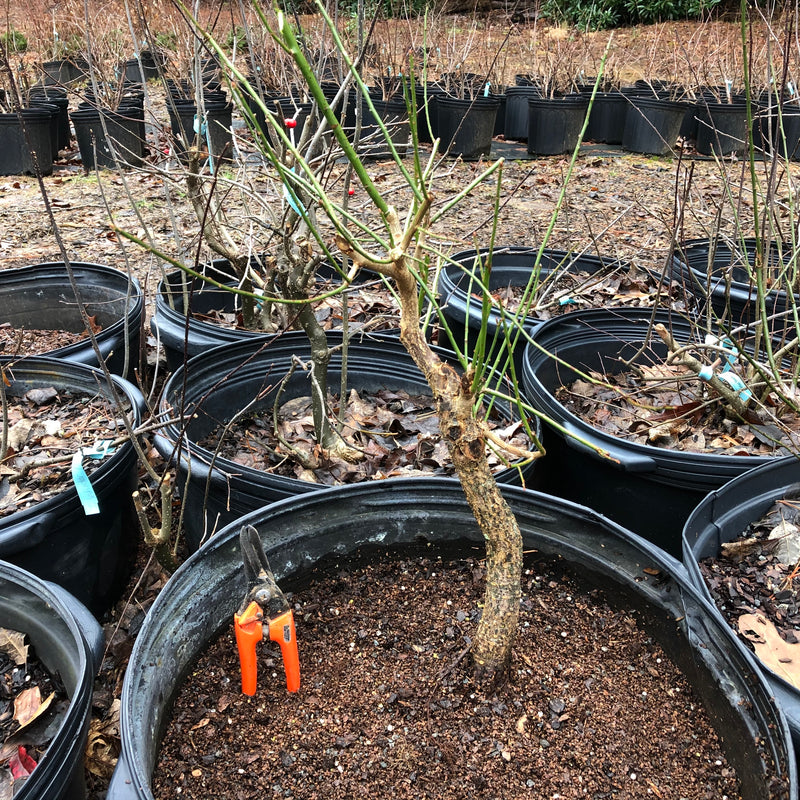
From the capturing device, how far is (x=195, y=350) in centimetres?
246

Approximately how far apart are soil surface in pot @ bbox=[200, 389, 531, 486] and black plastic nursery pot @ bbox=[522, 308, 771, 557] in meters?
0.14

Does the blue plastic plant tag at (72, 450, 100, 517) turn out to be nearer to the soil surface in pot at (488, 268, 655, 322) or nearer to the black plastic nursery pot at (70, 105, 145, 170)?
the soil surface in pot at (488, 268, 655, 322)

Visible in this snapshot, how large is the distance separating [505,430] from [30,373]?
1586mm

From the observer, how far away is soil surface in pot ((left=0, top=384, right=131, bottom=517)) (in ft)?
5.89

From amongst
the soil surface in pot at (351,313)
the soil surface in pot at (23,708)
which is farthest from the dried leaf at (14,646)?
the soil surface in pot at (351,313)

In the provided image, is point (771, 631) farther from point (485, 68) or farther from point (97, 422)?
point (485, 68)

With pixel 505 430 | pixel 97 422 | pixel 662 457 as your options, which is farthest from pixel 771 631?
pixel 97 422

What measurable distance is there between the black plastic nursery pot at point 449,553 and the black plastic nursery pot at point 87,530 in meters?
0.48

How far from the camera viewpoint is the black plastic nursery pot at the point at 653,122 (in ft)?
24.0

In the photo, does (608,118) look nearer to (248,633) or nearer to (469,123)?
(469,123)

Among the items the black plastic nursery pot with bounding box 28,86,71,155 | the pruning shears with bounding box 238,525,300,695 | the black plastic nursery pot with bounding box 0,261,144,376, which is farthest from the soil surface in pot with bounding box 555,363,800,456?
the black plastic nursery pot with bounding box 28,86,71,155

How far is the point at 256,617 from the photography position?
1122 millimetres

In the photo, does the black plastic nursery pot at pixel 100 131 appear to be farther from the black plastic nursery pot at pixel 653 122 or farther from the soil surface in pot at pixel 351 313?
the black plastic nursery pot at pixel 653 122

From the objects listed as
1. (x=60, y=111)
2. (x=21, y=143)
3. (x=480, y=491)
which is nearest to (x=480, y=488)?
(x=480, y=491)
